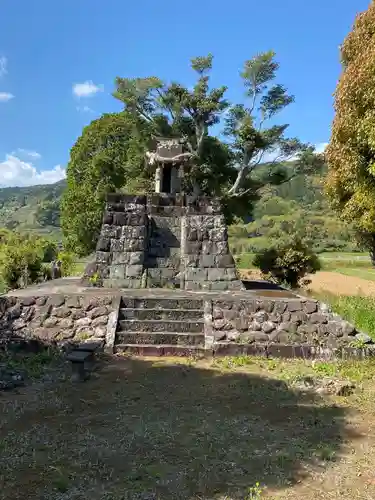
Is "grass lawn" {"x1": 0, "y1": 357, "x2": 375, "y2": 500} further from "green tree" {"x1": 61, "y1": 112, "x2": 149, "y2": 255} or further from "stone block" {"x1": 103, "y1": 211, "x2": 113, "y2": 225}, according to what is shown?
"green tree" {"x1": 61, "y1": 112, "x2": 149, "y2": 255}

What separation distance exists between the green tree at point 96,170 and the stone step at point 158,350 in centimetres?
1808

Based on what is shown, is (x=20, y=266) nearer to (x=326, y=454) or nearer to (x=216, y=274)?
(x=216, y=274)

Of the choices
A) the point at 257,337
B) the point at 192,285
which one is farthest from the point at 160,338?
the point at 192,285

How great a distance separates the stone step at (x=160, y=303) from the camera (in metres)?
8.59

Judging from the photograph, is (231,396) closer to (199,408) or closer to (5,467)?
(199,408)

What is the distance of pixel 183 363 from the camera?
728 centimetres

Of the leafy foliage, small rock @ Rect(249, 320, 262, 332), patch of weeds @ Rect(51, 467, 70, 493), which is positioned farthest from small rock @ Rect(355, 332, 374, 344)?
the leafy foliage

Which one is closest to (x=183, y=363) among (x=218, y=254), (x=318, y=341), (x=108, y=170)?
(x=318, y=341)

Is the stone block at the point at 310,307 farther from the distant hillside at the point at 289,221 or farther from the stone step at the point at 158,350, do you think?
the distant hillside at the point at 289,221

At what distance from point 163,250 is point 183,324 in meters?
3.66

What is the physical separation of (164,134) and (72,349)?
21046mm

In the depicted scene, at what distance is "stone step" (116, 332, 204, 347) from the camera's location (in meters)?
7.93

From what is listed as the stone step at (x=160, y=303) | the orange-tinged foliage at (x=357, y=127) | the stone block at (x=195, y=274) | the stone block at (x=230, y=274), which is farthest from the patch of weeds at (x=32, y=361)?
the orange-tinged foliage at (x=357, y=127)

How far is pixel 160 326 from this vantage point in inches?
323
